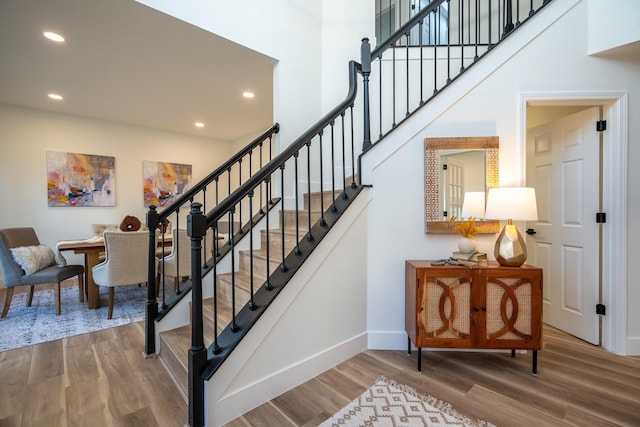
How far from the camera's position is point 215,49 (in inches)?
111

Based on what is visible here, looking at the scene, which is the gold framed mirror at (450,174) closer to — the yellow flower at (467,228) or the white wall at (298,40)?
the yellow flower at (467,228)

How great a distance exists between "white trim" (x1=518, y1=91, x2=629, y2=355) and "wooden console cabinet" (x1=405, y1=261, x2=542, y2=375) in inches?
35.9

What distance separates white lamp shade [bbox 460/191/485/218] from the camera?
2.13 metres

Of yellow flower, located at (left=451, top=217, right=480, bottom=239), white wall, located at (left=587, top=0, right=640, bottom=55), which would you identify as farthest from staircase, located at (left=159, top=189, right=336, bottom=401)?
white wall, located at (left=587, top=0, right=640, bottom=55)

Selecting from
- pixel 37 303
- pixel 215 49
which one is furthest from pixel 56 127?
pixel 215 49

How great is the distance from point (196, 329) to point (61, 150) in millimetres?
5181

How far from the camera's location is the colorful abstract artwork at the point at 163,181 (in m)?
5.56

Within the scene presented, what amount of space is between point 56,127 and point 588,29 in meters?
Answer: 6.99

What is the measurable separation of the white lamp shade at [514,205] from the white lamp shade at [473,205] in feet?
0.60

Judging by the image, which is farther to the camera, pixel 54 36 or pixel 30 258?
pixel 30 258

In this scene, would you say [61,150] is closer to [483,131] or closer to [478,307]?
[483,131]

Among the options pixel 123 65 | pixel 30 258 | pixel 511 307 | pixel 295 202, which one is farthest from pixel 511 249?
pixel 30 258

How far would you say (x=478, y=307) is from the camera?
1.94 metres

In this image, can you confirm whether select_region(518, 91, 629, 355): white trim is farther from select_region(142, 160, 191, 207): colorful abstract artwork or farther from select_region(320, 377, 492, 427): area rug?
select_region(142, 160, 191, 207): colorful abstract artwork
